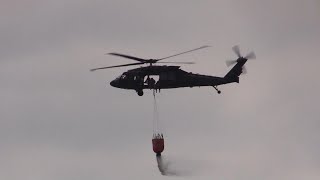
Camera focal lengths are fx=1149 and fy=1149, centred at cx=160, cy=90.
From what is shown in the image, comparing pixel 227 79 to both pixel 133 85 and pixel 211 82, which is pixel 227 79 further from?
pixel 133 85

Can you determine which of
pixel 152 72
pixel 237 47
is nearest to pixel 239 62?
pixel 237 47

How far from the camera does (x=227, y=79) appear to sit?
133 metres

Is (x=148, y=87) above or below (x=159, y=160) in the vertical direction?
above

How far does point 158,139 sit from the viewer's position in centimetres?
13138

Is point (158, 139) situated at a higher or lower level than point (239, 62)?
lower

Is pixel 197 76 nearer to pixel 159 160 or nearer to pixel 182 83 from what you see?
pixel 182 83

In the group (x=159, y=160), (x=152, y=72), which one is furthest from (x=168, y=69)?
(x=159, y=160)

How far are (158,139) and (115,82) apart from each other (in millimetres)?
8496

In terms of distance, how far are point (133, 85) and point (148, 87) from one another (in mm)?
2074

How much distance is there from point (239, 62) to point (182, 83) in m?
8.62

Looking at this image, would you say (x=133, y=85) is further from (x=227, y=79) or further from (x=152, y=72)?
(x=227, y=79)

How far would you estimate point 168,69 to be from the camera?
5138 inches

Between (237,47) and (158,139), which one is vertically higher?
(237,47)

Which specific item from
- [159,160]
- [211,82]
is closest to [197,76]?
[211,82]
